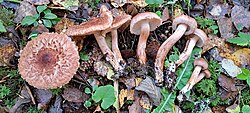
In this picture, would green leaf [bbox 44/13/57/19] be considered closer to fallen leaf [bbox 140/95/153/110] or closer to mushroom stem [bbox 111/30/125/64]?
mushroom stem [bbox 111/30/125/64]

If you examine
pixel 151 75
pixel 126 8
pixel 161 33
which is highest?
pixel 126 8

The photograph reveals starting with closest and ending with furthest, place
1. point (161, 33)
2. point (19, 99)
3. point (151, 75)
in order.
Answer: point (19, 99), point (151, 75), point (161, 33)

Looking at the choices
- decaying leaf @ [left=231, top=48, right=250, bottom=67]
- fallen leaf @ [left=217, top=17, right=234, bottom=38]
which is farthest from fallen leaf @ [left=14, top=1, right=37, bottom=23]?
decaying leaf @ [left=231, top=48, right=250, bottom=67]

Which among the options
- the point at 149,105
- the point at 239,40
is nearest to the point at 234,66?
the point at 239,40

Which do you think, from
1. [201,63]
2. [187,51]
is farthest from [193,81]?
[187,51]

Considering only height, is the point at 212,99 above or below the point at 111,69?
below

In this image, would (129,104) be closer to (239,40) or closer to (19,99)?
(19,99)

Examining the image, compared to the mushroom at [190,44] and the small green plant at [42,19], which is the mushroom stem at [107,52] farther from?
the mushroom at [190,44]
